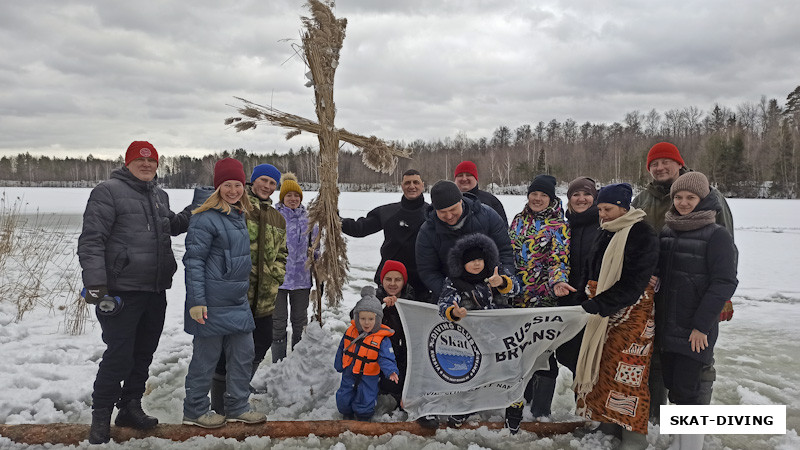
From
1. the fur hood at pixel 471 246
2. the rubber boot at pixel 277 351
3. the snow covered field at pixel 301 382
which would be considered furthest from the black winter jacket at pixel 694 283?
the rubber boot at pixel 277 351

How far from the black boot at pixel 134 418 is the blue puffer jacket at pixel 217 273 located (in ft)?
2.55

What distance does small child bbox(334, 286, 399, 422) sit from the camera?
3.60 metres

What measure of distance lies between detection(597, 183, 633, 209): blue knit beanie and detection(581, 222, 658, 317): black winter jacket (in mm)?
176

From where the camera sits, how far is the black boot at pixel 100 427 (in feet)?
10.2

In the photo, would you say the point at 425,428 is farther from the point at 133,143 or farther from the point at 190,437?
the point at 133,143

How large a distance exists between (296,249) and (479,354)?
2276 mm

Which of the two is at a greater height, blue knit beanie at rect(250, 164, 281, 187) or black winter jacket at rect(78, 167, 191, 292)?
blue knit beanie at rect(250, 164, 281, 187)

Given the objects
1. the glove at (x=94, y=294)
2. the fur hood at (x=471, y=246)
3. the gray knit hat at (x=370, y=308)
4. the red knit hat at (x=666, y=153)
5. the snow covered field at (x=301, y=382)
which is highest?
the red knit hat at (x=666, y=153)

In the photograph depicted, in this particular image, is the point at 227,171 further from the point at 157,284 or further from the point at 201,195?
the point at 157,284

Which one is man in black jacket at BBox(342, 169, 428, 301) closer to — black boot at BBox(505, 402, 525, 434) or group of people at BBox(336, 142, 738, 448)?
group of people at BBox(336, 142, 738, 448)

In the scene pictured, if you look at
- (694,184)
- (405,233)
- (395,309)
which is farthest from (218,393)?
(694,184)

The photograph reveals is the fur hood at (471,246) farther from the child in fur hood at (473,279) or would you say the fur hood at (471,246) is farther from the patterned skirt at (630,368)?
the patterned skirt at (630,368)

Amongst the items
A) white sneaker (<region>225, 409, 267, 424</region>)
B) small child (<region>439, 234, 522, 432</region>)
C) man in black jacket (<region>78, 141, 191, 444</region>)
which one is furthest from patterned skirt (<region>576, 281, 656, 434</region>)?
man in black jacket (<region>78, 141, 191, 444</region>)

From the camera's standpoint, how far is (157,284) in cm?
332
